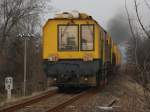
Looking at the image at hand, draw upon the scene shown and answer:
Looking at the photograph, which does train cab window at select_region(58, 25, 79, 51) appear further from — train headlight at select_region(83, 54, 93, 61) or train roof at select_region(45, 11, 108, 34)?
train headlight at select_region(83, 54, 93, 61)

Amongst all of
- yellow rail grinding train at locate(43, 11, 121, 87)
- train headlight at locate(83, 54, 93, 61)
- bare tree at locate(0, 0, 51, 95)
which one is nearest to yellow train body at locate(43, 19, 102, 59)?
yellow rail grinding train at locate(43, 11, 121, 87)

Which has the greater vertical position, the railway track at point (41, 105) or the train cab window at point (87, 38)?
the train cab window at point (87, 38)

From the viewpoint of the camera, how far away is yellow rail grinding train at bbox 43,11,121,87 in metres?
22.2

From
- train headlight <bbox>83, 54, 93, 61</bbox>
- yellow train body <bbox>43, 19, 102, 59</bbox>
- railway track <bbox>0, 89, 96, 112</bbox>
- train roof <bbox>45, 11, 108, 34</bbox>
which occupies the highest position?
train roof <bbox>45, 11, 108, 34</bbox>

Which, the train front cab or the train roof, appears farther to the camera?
the train roof

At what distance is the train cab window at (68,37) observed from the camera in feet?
74.1

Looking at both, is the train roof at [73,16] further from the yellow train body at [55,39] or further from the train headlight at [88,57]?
the train headlight at [88,57]

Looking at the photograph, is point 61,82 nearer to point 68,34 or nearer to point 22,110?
point 68,34

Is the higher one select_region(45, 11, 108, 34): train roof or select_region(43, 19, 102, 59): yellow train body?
select_region(45, 11, 108, 34): train roof

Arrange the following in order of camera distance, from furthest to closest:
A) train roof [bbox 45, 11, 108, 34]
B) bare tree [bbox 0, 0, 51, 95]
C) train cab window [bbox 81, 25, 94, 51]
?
bare tree [bbox 0, 0, 51, 95] → train roof [bbox 45, 11, 108, 34] → train cab window [bbox 81, 25, 94, 51]

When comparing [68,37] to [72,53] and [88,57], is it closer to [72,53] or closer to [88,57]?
[72,53]

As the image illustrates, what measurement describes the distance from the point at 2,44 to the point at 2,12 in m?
4.79

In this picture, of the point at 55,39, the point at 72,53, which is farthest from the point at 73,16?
the point at 72,53

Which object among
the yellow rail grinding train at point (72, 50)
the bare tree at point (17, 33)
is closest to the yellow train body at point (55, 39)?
the yellow rail grinding train at point (72, 50)
